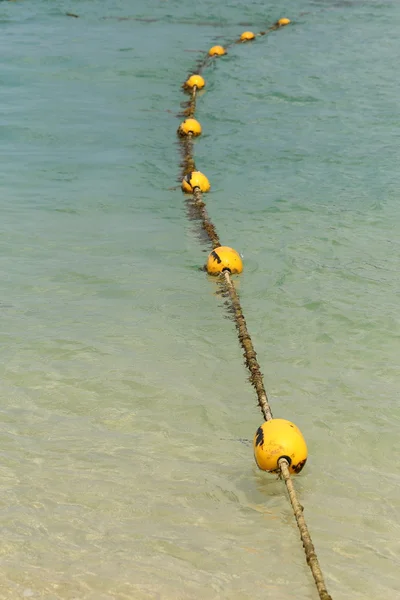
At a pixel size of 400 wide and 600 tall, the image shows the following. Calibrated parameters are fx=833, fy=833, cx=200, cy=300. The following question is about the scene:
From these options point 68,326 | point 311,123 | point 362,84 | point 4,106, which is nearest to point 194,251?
point 68,326

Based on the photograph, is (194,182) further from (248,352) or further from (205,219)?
(248,352)

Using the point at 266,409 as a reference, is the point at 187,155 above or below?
below

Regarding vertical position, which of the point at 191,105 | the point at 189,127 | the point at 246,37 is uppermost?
the point at 246,37

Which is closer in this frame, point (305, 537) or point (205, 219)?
point (305, 537)

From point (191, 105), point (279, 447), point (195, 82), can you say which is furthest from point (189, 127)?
point (279, 447)

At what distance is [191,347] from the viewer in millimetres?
6363

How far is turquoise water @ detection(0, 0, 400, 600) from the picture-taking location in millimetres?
4148

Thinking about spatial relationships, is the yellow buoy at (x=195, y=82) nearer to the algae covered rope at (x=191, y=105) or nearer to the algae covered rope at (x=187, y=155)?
the algae covered rope at (x=191, y=105)

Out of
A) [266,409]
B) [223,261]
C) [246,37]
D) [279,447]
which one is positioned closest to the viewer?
[279,447]

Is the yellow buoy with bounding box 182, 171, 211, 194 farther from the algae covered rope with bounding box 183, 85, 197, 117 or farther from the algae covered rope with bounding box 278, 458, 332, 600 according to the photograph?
the algae covered rope with bounding box 278, 458, 332, 600

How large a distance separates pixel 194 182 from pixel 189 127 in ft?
8.97

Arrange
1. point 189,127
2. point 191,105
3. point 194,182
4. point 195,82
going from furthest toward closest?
point 195,82 → point 191,105 → point 189,127 → point 194,182

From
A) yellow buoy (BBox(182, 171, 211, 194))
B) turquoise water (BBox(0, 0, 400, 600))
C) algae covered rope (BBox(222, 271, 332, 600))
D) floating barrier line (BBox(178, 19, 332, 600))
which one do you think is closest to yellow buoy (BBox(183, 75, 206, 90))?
turquoise water (BBox(0, 0, 400, 600))

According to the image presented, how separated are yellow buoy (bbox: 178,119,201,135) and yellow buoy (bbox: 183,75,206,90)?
116 inches
